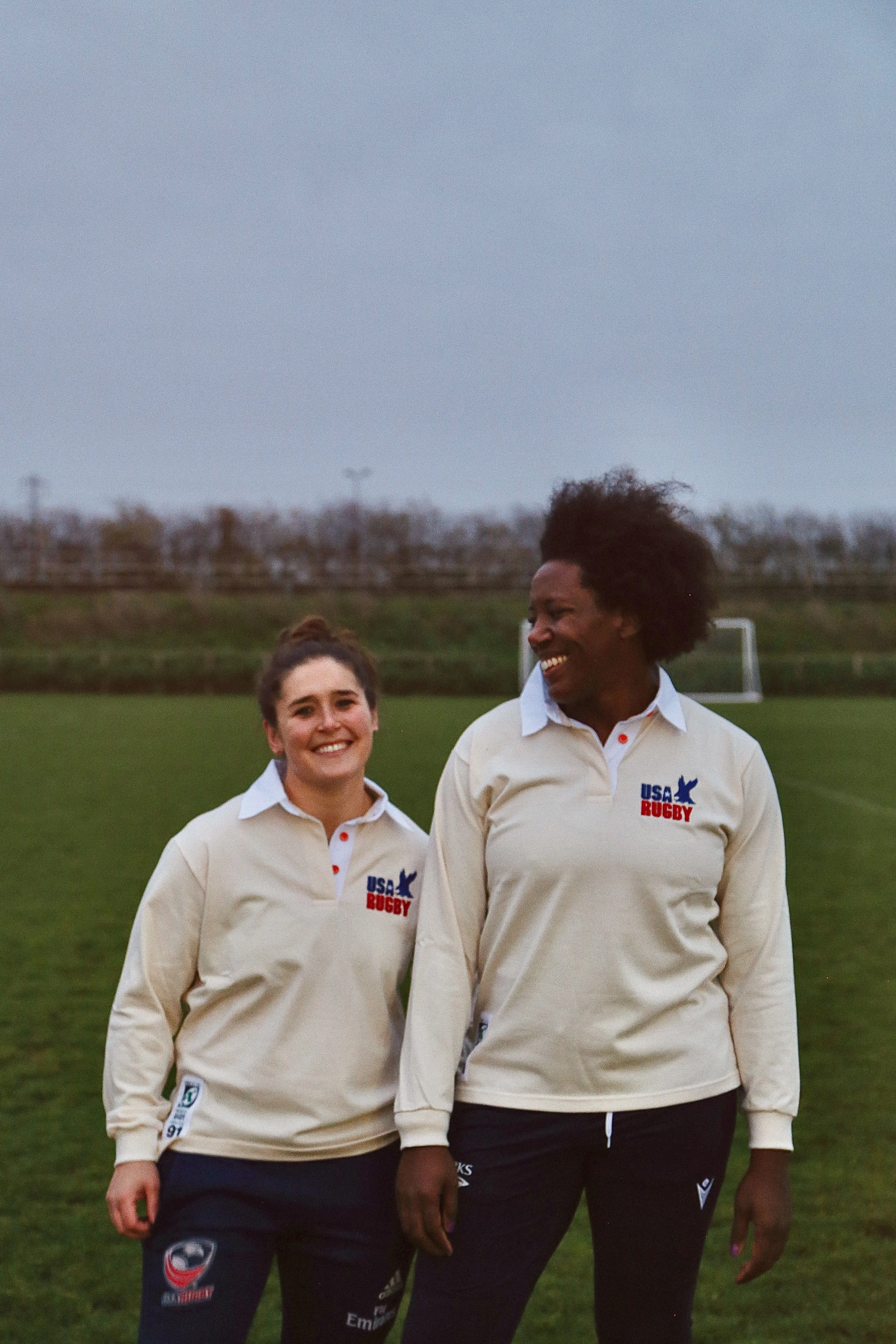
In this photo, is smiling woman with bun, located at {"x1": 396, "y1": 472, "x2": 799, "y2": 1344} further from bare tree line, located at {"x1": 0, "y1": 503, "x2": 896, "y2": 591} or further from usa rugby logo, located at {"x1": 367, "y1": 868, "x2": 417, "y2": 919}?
bare tree line, located at {"x1": 0, "y1": 503, "x2": 896, "y2": 591}

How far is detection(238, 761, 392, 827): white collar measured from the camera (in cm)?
249

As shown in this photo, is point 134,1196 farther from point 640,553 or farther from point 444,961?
point 640,553

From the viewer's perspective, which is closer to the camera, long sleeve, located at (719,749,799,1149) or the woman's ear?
long sleeve, located at (719,749,799,1149)

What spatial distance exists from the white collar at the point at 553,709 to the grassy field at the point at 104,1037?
2.06 metres

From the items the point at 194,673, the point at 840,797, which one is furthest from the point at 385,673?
the point at 840,797

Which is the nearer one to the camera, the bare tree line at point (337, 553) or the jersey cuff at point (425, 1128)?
the jersey cuff at point (425, 1128)

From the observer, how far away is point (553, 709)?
239 centimetres

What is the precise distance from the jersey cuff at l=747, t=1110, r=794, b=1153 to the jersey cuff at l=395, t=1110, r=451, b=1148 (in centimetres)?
52

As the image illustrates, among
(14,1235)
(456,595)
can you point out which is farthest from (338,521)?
(14,1235)

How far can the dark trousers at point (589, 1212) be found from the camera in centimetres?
223

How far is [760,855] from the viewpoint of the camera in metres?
2.40

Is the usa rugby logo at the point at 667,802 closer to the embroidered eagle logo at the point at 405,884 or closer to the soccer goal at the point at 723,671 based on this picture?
the embroidered eagle logo at the point at 405,884

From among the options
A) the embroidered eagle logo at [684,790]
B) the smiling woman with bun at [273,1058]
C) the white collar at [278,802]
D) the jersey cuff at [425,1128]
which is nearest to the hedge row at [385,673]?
the white collar at [278,802]

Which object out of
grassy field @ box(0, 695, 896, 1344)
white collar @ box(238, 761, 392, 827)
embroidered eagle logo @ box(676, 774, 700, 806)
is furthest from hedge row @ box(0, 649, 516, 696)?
embroidered eagle logo @ box(676, 774, 700, 806)
